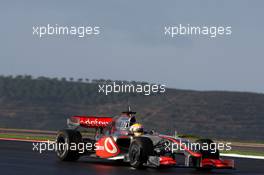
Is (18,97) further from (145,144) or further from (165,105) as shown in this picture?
(145,144)

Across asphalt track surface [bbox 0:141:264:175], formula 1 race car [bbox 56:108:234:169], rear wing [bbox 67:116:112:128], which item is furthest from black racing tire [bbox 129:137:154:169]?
rear wing [bbox 67:116:112:128]

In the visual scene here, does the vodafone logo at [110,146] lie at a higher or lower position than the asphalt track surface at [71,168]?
higher

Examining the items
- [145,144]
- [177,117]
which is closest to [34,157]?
[145,144]

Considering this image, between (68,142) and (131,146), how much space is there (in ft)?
10.2

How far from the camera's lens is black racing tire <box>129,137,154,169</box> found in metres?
22.0

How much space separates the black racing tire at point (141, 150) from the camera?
72.3 feet

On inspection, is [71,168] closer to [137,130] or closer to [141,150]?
[141,150]

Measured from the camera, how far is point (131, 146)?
888 inches

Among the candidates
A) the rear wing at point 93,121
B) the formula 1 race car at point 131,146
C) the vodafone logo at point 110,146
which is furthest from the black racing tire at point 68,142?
the vodafone logo at point 110,146

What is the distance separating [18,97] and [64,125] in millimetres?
16362

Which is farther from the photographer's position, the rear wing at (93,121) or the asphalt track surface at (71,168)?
the rear wing at (93,121)

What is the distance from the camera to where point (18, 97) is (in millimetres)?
95438

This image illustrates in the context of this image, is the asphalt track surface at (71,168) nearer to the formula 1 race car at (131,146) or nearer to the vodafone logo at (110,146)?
the formula 1 race car at (131,146)

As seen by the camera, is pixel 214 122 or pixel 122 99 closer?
pixel 214 122
